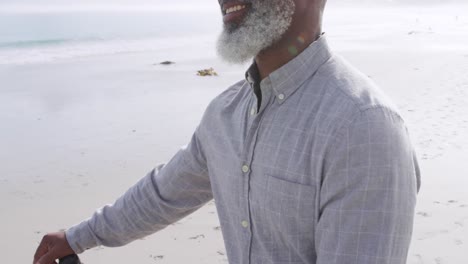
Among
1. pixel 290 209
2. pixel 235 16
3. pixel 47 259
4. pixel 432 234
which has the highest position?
pixel 235 16

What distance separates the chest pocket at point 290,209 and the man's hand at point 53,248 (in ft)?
→ 2.85

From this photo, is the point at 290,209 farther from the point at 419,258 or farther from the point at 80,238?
the point at 419,258

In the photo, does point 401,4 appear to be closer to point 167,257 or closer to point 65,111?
Result: point 65,111

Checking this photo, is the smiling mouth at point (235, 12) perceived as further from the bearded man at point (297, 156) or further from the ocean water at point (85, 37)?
the ocean water at point (85, 37)

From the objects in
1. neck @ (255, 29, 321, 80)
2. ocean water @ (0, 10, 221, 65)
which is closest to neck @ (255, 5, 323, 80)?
neck @ (255, 29, 321, 80)

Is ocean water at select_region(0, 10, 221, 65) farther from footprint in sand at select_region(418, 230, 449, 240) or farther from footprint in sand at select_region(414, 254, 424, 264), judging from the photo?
footprint in sand at select_region(414, 254, 424, 264)

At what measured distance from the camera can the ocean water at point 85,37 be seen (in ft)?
74.1

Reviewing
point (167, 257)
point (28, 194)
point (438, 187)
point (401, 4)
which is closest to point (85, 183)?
point (28, 194)

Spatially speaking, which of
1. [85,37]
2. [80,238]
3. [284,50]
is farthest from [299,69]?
[85,37]

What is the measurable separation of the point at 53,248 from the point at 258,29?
42.1 inches

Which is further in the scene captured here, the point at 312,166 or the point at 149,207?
the point at 149,207

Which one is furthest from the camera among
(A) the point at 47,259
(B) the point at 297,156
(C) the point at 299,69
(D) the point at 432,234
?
(D) the point at 432,234

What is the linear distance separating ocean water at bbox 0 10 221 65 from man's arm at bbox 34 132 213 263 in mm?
18243

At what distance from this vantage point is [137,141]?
8391 millimetres
